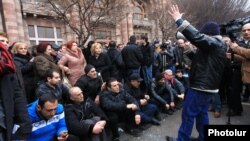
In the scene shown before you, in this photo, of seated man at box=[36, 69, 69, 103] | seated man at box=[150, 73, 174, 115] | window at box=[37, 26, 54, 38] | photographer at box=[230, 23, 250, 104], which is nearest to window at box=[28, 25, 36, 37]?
window at box=[37, 26, 54, 38]

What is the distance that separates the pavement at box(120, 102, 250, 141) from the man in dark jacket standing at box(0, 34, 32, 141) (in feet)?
8.00

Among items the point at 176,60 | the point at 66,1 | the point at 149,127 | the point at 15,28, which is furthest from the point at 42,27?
the point at 149,127

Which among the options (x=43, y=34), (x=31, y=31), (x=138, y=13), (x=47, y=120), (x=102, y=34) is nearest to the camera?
(x=47, y=120)

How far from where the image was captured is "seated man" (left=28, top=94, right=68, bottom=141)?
2.96 metres

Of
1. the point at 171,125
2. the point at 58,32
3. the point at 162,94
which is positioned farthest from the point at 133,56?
the point at 58,32

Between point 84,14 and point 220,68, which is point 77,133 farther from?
point 84,14

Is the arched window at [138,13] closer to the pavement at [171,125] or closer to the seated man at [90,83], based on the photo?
the pavement at [171,125]

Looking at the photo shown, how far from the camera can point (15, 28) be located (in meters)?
12.2

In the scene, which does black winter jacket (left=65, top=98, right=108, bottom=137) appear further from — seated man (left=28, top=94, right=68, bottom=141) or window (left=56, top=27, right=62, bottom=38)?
window (left=56, top=27, right=62, bottom=38)

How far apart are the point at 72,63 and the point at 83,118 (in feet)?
4.71

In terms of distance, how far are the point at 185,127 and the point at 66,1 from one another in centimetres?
798

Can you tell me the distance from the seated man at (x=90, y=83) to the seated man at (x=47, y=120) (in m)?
1.15

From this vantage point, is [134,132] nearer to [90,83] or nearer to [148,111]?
[148,111]

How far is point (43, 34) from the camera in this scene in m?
14.4
